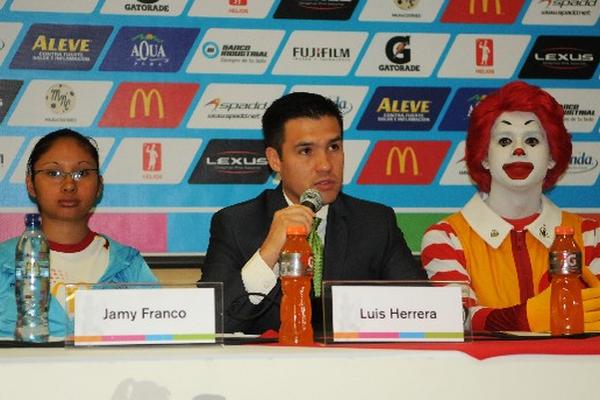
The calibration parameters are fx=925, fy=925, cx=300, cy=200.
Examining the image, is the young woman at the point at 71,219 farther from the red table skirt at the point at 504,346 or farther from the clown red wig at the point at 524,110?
the red table skirt at the point at 504,346

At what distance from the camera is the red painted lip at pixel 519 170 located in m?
2.53

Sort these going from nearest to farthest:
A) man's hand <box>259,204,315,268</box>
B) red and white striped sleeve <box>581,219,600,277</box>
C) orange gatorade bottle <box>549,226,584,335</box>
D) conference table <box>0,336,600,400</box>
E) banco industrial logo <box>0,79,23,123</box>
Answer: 1. conference table <box>0,336,600,400</box>
2. orange gatorade bottle <box>549,226,584,335</box>
3. man's hand <box>259,204,315,268</box>
4. red and white striped sleeve <box>581,219,600,277</box>
5. banco industrial logo <box>0,79,23,123</box>

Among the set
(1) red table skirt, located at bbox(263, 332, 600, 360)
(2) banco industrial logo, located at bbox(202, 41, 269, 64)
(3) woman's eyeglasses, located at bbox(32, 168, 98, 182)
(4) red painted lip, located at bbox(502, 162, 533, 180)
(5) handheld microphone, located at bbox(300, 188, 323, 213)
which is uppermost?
(2) banco industrial logo, located at bbox(202, 41, 269, 64)

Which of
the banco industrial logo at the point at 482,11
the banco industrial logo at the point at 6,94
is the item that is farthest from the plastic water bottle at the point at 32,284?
the banco industrial logo at the point at 482,11

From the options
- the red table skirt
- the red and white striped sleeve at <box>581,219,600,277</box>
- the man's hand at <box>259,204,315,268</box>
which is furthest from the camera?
the red and white striped sleeve at <box>581,219,600,277</box>

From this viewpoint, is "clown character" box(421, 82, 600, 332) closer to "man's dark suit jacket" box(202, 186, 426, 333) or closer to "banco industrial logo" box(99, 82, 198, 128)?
"man's dark suit jacket" box(202, 186, 426, 333)

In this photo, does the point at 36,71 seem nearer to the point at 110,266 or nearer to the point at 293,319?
the point at 110,266

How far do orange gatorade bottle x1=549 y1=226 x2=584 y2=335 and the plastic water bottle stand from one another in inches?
38.0

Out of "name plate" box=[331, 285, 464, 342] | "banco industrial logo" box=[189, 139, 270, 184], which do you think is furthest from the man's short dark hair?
"name plate" box=[331, 285, 464, 342]

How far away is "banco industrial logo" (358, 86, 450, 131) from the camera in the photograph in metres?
3.11

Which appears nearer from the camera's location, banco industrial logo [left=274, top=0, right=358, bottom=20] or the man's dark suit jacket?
the man's dark suit jacket

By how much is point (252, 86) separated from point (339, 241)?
2.58 ft

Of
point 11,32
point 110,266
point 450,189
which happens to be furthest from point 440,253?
point 11,32

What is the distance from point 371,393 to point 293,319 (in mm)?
351
